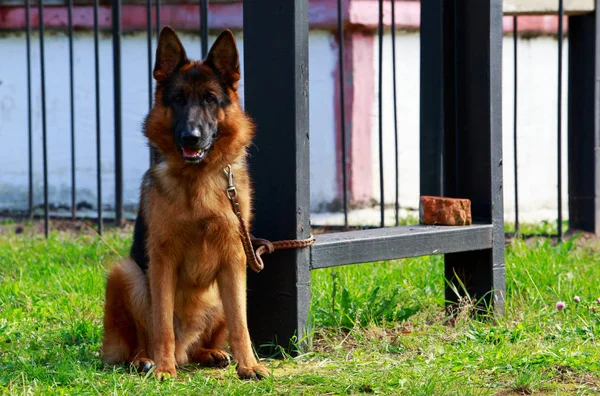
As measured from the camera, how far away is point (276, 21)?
13.2 feet

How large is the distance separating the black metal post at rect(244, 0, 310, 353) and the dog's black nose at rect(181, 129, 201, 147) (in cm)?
49

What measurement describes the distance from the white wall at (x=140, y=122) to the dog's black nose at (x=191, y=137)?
395 centimetres

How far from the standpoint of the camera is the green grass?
11.6ft

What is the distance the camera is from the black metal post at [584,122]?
7.00 m

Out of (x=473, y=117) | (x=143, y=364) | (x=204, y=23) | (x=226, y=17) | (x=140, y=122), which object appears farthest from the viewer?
(x=140, y=122)

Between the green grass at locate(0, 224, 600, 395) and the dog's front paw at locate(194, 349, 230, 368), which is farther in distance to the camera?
the dog's front paw at locate(194, 349, 230, 368)

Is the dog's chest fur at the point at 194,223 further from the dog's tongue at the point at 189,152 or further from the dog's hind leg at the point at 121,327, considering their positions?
the dog's hind leg at the point at 121,327

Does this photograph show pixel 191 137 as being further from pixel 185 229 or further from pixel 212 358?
pixel 212 358

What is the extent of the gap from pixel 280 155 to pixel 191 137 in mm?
534

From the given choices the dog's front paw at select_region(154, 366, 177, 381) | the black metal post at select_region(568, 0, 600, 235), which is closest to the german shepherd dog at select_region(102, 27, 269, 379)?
the dog's front paw at select_region(154, 366, 177, 381)

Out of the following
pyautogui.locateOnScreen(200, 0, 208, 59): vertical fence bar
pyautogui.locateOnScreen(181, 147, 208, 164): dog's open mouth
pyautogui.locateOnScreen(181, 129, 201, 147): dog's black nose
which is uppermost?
pyautogui.locateOnScreen(200, 0, 208, 59): vertical fence bar

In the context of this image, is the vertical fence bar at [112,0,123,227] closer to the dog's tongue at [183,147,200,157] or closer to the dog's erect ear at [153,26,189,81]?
the dog's erect ear at [153,26,189,81]

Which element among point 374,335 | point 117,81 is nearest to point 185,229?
point 374,335

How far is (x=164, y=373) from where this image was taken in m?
3.73
